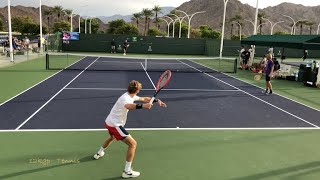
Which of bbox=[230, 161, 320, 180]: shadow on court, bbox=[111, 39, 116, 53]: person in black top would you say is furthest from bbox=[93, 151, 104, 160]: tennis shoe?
bbox=[111, 39, 116, 53]: person in black top

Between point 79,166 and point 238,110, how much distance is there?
725 centimetres

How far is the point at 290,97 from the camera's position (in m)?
16.2

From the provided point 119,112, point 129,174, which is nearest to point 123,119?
point 119,112

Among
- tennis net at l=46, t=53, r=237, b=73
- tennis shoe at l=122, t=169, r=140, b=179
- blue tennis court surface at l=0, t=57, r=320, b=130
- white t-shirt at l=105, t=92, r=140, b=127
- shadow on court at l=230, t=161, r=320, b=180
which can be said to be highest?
white t-shirt at l=105, t=92, r=140, b=127

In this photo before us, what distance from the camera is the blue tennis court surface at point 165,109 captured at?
1065 cm

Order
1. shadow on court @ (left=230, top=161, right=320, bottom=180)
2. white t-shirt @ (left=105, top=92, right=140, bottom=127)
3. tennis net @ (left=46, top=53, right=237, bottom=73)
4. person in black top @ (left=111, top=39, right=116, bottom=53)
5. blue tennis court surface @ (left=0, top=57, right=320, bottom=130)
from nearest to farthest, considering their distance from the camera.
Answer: white t-shirt @ (left=105, top=92, right=140, bottom=127) < shadow on court @ (left=230, top=161, right=320, bottom=180) < blue tennis court surface @ (left=0, top=57, right=320, bottom=130) < tennis net @ (left=46, top=53, right=237, bottom=73) < person in black top @ (left=111, top=39, right=116, bottom=53)

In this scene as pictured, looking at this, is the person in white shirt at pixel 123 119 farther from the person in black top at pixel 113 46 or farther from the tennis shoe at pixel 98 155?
the person in black top at pixel 113 46

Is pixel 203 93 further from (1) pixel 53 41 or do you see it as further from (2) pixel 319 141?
(1) pixel 53 41

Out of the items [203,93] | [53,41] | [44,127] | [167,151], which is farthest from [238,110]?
[53,41]

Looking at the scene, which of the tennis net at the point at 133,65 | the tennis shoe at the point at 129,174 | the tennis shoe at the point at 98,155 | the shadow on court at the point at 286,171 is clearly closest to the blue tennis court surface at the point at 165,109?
the tennis shoe at the point at 98,155

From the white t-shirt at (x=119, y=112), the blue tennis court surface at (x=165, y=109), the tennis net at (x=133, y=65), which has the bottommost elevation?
the blue tennis court surface at (x=165, y=109)

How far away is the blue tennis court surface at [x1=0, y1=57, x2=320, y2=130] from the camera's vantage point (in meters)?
10.6

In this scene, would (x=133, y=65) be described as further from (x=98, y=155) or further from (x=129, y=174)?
(x=129, y=174)

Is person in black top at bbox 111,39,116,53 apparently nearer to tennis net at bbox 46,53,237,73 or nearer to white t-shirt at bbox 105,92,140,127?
tennis net at bbox 46,53,237,73
